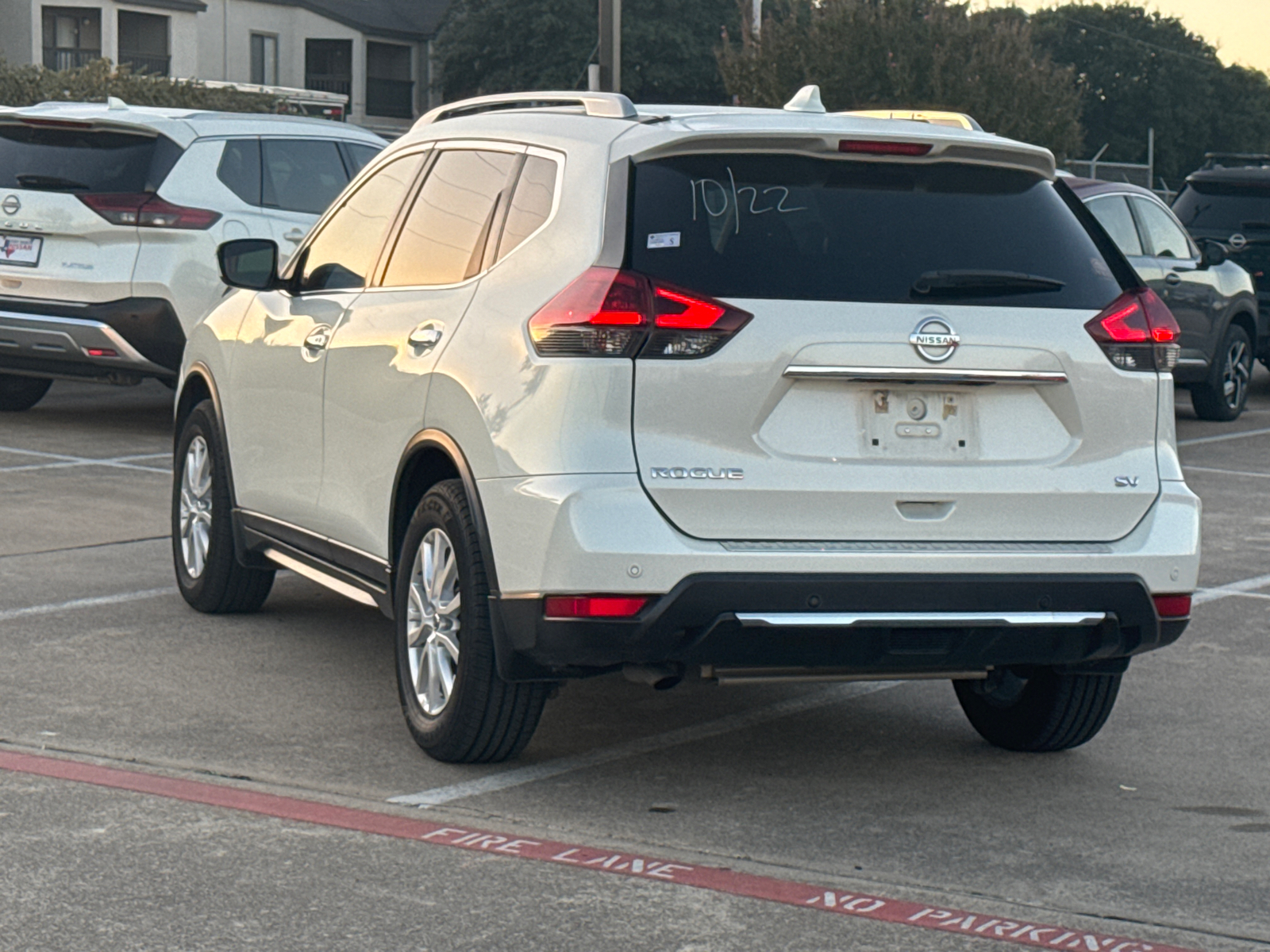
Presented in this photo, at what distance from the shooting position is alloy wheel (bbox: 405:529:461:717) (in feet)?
18.5

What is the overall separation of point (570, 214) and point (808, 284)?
64cm

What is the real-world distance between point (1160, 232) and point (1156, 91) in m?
81.9

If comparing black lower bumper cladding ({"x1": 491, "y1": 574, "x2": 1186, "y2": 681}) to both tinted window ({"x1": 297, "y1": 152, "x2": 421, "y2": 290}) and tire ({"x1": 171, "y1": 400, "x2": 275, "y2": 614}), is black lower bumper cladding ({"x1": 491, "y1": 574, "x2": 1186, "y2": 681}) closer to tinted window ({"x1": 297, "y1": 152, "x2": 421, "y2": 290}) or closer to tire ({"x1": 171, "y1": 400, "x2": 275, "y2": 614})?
tinted window ({"x1": 297, "y1": 152, "x2": 421, "y2": 290})

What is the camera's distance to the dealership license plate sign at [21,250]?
12.7 m

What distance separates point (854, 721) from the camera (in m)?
6.47

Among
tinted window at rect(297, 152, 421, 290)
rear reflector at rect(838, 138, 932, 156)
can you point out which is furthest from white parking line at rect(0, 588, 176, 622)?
rear reflector at rect(838, 138, 932, 156)

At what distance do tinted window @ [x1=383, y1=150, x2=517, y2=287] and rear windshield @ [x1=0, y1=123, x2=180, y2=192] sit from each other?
22.0 feet

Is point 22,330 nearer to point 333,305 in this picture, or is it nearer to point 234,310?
point 234,310

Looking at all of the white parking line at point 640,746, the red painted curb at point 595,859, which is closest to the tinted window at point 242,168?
the white parking line at point 640,746

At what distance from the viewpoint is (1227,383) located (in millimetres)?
16453

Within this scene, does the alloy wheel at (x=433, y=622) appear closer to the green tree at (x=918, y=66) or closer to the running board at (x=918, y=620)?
the running board at (x=918, y=620)

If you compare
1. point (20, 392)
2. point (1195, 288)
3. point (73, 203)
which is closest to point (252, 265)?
point (73, 203)

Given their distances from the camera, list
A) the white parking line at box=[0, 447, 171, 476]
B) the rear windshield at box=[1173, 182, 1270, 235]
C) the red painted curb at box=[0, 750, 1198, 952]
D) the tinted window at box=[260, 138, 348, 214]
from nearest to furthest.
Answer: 1. the red painted curb at box=[0, 750, 1198, 952]
2. the white parking line at box=[0, 447, 171, 476]
3. the tinted window at box=[260, 138, 348, 214]
4. the rear windshield at box=[1173, 182, 1270, 235]

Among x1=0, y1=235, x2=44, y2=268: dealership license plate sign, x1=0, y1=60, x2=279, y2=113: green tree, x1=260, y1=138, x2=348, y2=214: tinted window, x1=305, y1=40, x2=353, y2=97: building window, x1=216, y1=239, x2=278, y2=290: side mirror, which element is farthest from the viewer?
x1=305, y1=40, x2=353, y2=97: building window
